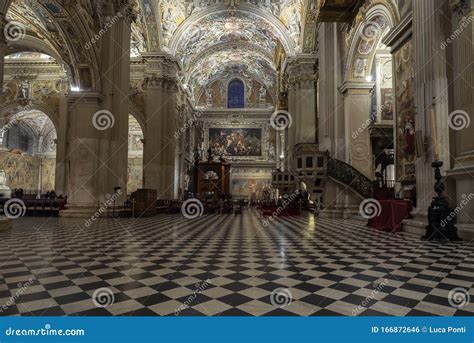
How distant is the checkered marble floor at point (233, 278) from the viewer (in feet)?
9.12

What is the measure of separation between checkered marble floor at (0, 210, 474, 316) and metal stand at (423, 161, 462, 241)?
57 centimetres

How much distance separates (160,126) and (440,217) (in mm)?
17116

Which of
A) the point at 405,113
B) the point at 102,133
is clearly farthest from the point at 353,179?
the point at 102,133

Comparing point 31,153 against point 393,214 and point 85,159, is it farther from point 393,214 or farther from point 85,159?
point 393,214

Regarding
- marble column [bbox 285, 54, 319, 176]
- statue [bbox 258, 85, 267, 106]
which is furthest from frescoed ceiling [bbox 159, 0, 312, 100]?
statue [bbox 258, 85, 267, 106]

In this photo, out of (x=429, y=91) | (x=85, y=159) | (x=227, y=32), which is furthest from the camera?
(x=227, y=32)

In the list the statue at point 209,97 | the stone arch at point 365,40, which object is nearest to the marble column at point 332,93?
the stone arch at point 365,40

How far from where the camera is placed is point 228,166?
3195cm

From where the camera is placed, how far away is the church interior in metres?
3.39

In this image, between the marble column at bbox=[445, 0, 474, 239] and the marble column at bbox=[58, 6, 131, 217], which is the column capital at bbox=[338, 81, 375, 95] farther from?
the marble column at bbox=[58, 6, 131, 217]

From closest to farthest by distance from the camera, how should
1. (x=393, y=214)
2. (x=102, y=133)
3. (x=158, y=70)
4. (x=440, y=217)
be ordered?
(x=440, y=217)
(x=393, y=214)
(x=102, y=133)
(x=158, y=70)

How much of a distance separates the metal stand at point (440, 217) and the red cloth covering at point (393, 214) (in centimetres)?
168

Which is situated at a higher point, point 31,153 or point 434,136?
point 31,153

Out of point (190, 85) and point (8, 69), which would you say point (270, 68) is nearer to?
point (190, 85)
